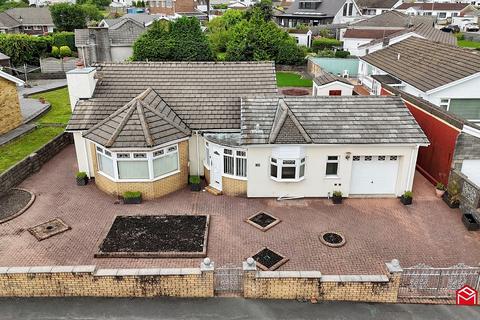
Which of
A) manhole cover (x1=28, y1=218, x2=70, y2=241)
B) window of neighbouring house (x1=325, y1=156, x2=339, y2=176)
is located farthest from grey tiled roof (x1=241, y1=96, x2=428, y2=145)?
manhole cover (x1=28, y1=218, x2=70, y2=241)

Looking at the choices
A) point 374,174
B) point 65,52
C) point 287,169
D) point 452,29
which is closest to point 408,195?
point 374,174

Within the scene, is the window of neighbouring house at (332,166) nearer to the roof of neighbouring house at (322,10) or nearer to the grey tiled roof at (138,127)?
the grey tiled roof at (138,127)

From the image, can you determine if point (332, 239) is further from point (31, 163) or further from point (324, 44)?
point (324, 44)

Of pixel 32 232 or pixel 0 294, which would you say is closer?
pixel 0 294

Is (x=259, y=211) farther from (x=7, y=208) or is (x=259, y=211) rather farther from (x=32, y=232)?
(x=7, y=208)

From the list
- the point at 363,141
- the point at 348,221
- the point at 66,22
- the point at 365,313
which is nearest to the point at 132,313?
the point at 365,313
